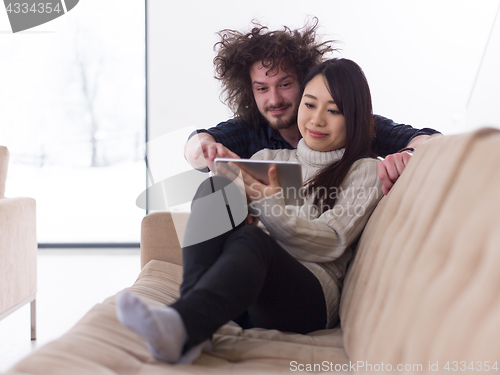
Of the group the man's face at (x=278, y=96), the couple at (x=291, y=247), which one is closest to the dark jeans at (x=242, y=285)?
the couple at (x=291, y=247)

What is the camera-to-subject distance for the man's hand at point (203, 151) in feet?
4.64

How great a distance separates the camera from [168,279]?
1416mm

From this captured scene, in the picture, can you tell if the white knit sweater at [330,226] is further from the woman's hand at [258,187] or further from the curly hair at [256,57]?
the curly hair at [256,57]

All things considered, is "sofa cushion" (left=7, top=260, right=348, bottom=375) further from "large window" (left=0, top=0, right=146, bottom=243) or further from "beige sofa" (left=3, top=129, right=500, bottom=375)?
"large window" (left=0, top=0, right=146, bottom=243)

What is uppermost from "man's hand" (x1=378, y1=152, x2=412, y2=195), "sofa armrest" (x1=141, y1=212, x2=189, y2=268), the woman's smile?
the woman's smile

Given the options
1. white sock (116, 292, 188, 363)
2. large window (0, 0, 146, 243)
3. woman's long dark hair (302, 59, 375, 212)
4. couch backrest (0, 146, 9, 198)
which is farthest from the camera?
large window (0, 0, 146, 243)

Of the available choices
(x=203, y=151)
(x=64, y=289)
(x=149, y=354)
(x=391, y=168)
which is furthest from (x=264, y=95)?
(x=64, y=289)

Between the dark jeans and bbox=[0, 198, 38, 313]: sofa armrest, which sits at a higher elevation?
the dark jeans

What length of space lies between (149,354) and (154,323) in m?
0.19

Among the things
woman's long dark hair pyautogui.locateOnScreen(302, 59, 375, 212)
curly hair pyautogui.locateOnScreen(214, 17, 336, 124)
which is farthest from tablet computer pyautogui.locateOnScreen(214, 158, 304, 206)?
curly hair pyautogui.locateOnScreen(214, 17, 336, 124)

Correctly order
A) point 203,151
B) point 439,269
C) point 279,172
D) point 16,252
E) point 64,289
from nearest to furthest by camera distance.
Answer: point 439,269
point 279,172
point 203,151
point 16,252
point 64,289

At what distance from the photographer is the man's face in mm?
1834

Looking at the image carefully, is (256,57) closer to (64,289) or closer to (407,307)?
(407,307)

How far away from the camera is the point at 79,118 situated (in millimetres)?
3939
